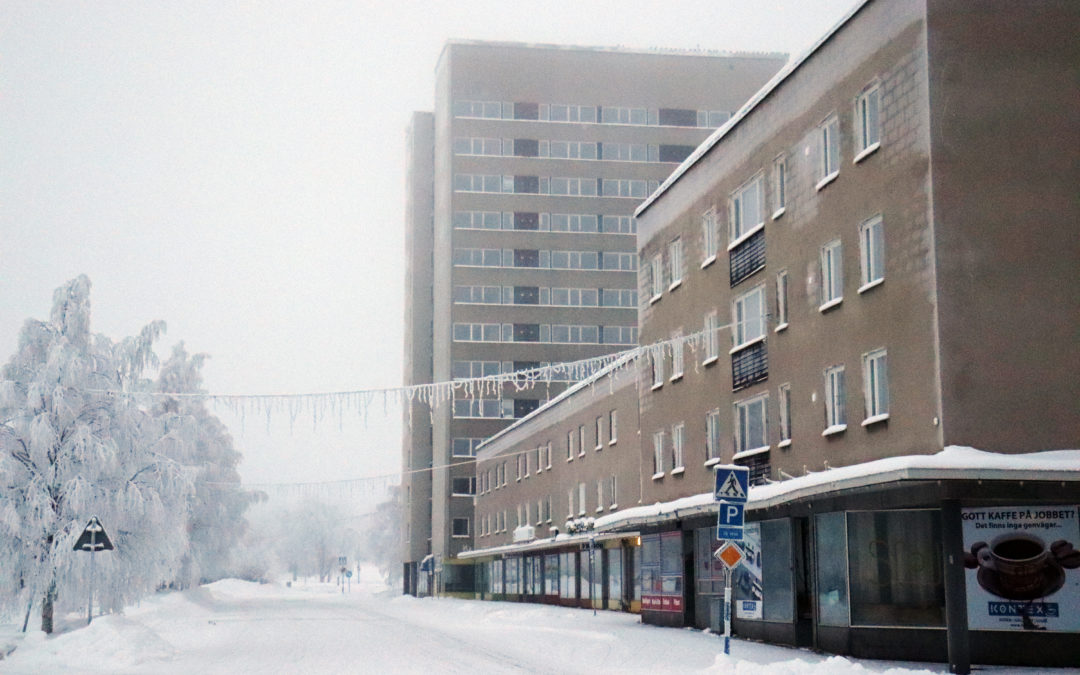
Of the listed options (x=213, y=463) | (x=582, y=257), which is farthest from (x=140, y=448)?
(x=582, y=257)

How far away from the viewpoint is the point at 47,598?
36.1 meters

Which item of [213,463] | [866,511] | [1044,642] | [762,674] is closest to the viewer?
[762,674]

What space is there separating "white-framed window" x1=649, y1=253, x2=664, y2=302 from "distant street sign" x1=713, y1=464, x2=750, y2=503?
1843cm

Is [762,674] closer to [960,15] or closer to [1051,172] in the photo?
[1051,172]

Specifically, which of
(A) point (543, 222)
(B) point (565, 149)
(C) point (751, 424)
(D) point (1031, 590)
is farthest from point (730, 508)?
(B) point (565, 149)

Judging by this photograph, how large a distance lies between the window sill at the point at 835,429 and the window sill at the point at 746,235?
6.52 metres

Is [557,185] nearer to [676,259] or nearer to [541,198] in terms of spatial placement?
[541,198]

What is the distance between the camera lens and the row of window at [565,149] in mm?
96250

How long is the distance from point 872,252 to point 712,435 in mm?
10423

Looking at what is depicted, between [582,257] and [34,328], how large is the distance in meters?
61.4

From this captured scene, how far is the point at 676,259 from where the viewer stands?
3834cm

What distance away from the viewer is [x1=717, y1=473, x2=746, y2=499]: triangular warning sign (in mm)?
20984

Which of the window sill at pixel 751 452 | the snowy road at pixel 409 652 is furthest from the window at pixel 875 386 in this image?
the window sill at pixel 751 452

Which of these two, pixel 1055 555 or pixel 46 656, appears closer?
pixel 1055 555
